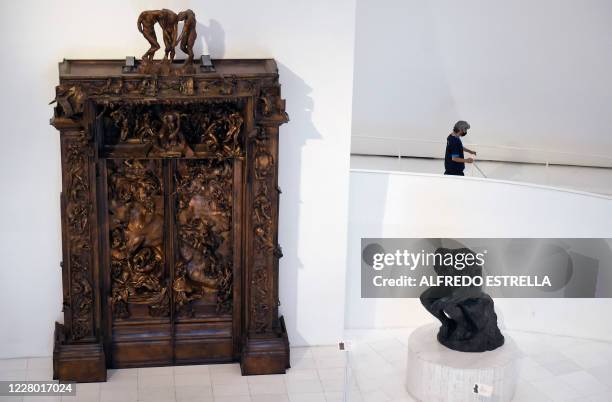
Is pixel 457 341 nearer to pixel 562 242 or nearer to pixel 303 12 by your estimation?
pixel 562 242

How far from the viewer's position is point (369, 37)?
15523 millimetres

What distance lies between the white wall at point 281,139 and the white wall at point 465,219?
3.08 feet

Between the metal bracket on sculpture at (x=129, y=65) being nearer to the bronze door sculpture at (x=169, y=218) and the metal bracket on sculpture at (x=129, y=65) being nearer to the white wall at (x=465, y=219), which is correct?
the bronze door sculpture at (x=169, y=218)

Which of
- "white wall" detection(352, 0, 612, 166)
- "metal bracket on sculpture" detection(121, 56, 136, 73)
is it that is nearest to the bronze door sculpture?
"metal bracket on sculpture" detection(121, 56, 136, 73)

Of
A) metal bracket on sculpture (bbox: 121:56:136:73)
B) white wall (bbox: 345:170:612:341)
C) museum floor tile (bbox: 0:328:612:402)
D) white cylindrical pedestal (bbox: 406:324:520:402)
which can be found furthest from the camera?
white wall (bbox: 345:170:612:341)

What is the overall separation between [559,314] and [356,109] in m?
4.80

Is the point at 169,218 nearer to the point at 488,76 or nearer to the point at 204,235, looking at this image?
the point at 204,235

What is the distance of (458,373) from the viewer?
34.7ft

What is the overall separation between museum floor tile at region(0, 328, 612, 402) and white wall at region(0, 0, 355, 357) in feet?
1.60

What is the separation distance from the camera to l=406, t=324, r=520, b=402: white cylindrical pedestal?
34.8ft

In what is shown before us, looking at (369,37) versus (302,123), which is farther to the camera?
(369,37)

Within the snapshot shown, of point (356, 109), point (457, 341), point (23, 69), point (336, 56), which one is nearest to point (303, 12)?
point (336, 56)

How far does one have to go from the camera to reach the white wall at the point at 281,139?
34.6ft

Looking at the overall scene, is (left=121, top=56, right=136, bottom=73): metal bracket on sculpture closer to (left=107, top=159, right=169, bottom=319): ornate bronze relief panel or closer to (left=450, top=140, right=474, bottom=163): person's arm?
(left=107, top=159, right=169, bottom=319): ornate bronze relief panel
